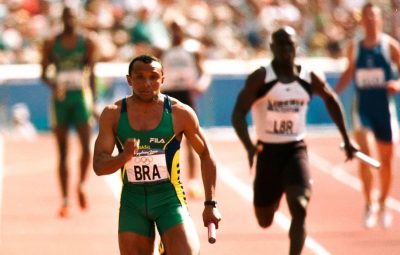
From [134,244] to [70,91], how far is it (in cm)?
753

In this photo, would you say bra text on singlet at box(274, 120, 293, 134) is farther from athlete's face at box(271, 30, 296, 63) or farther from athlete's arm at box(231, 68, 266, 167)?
athlete's face at box(271, 30, 296, 63)

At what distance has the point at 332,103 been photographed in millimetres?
10656

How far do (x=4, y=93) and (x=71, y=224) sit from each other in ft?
33.8

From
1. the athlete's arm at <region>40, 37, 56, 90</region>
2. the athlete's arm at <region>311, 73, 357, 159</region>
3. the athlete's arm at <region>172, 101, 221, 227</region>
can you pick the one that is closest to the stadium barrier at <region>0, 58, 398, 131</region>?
the athlete's arm at <region>40, 37, 56, 90</region>

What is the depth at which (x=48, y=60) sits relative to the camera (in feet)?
49.2

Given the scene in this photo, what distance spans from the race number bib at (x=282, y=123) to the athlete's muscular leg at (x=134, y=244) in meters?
3.11

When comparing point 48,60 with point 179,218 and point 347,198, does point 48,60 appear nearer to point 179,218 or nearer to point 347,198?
point 347,198

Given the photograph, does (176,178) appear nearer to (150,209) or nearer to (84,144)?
(150,209)

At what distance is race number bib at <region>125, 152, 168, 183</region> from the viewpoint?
7.90 metres

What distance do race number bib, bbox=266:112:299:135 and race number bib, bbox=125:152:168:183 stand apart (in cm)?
285

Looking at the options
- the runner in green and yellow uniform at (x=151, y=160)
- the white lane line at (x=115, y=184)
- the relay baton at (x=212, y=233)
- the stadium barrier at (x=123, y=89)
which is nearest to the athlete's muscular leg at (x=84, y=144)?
the white lane line at (x=115, y=184)

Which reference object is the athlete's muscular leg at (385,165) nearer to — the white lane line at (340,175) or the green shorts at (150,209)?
the white lane line at (340,175)

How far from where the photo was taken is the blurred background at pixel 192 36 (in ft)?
79.7

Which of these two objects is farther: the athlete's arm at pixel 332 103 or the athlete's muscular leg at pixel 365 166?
the athlete's muscular leg at pixel 365 166
